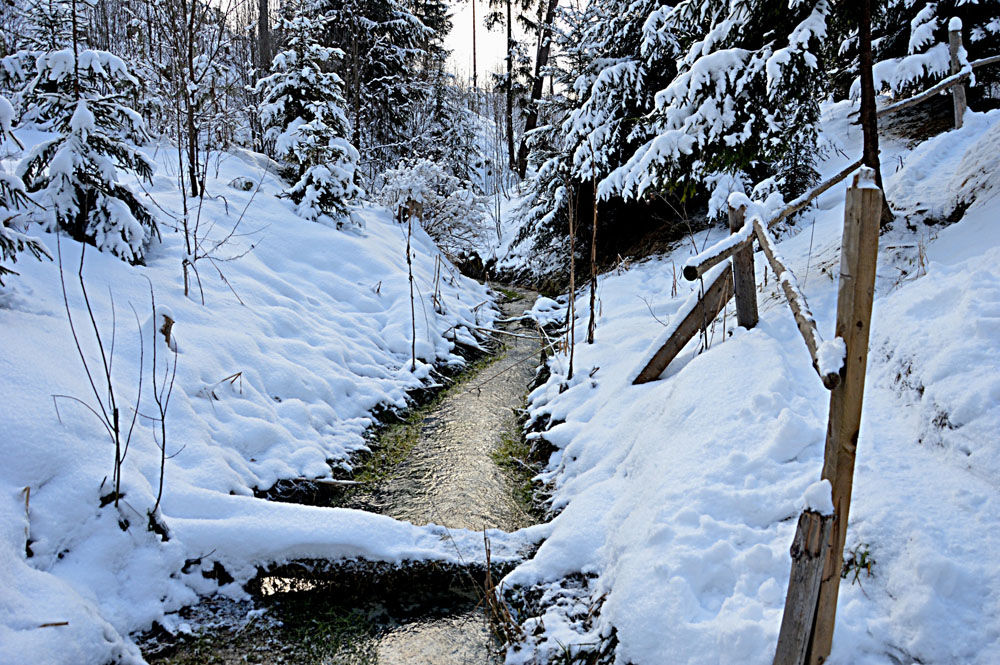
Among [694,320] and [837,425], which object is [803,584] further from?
[694,320]

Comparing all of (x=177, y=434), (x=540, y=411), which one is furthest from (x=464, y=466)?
(x=177, y=434)

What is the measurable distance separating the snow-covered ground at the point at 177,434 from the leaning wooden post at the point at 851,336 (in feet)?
7.97

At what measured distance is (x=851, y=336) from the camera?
1.58m

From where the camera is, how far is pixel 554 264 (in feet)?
40.0

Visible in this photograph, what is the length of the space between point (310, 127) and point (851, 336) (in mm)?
9201

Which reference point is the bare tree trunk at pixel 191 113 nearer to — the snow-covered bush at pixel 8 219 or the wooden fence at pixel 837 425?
the snow-covered bush at pixel 8 219

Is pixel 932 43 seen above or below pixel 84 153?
above

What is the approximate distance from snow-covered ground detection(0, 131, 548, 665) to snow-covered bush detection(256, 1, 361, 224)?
7.28 feet

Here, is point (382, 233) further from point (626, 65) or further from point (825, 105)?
point (825, 105)

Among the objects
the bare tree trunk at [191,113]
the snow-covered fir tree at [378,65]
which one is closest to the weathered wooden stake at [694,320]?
the bare tree trunk at [191,113]

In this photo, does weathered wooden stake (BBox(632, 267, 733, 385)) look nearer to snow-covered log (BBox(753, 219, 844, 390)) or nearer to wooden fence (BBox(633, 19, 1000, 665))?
snow-covered log (BBox(753, 219, 844, 390))

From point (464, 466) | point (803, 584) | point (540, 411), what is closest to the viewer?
point (803, 584)

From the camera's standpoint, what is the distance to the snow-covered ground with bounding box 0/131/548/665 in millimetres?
2820

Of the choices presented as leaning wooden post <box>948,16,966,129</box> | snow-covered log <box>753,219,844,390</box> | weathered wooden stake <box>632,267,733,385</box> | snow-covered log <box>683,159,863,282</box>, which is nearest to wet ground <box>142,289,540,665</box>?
weathered wooden stake <box>632,267,733,385</box>
